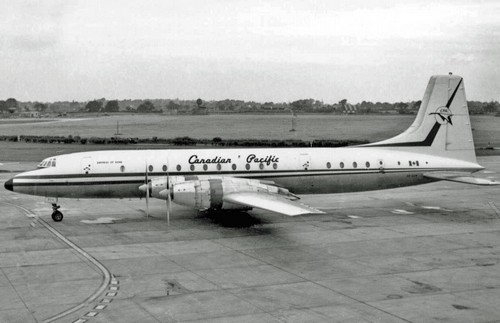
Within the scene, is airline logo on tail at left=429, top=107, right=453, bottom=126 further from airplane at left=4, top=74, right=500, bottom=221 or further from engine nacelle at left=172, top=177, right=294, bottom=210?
engine nacelle at left=172, top=177, right=294, bottom=210

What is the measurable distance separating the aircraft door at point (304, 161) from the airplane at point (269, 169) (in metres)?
0.05

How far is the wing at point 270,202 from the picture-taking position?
21.1 metres

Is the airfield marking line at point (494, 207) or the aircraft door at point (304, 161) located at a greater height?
the aircraft door at point (304, 161)

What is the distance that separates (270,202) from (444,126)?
40.0 feet

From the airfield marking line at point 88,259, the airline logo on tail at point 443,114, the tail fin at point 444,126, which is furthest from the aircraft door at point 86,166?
the airline logo on tail at point 443,114

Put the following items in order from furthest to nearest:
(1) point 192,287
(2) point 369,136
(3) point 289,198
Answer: (2) point 369,136, (3) point 289,198, (1) point 192,287

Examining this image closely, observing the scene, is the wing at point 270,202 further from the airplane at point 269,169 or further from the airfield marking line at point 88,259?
the airfield marking line at point 88,259

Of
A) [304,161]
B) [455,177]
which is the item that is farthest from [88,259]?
[455,177]

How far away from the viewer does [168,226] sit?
80.2ft

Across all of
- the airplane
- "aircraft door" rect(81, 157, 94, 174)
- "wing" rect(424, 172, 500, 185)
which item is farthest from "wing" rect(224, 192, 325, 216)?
"wing" rect(424, 172, 500, 185)

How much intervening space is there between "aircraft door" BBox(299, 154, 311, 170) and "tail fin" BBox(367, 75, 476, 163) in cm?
503

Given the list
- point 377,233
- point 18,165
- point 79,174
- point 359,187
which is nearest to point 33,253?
point 79,174

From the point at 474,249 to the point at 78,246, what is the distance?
14902 mm

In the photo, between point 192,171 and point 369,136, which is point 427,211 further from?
point 369,136
